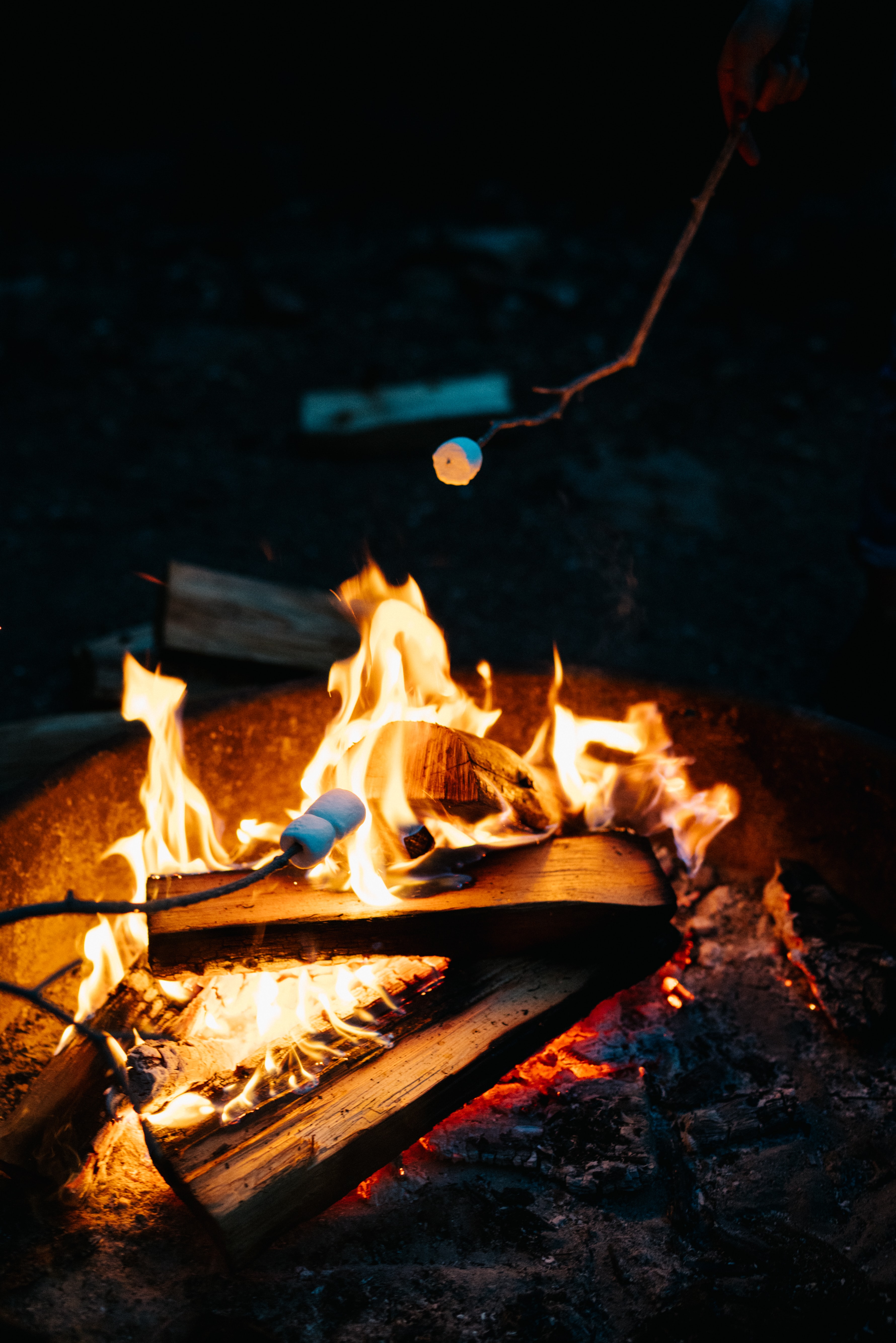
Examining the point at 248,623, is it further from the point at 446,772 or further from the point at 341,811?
the point at 341,811

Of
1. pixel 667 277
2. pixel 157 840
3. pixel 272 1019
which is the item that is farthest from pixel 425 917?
pixel 667 277

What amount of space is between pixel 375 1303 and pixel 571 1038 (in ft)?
2.09

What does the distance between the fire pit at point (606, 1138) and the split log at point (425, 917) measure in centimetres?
18

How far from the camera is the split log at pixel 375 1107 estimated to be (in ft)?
4.92

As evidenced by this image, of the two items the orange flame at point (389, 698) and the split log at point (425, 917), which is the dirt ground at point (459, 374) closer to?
the orange flame at point (389, 698)

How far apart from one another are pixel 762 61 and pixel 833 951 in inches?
69.2

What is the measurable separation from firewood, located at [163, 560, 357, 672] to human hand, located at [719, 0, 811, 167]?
161 centimetres

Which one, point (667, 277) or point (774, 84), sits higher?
point (774, 84)

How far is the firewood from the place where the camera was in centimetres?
273

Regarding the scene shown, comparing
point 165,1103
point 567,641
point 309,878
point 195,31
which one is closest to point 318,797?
point 309,878

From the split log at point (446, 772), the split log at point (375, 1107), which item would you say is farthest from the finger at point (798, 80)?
the split log at point (375, 1107)

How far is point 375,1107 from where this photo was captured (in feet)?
5.34

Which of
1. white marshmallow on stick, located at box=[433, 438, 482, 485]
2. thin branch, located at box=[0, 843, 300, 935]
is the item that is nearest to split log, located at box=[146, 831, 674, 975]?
thin branch, located at box=[0, 843, 300, 935]

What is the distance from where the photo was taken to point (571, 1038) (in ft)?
6.48
